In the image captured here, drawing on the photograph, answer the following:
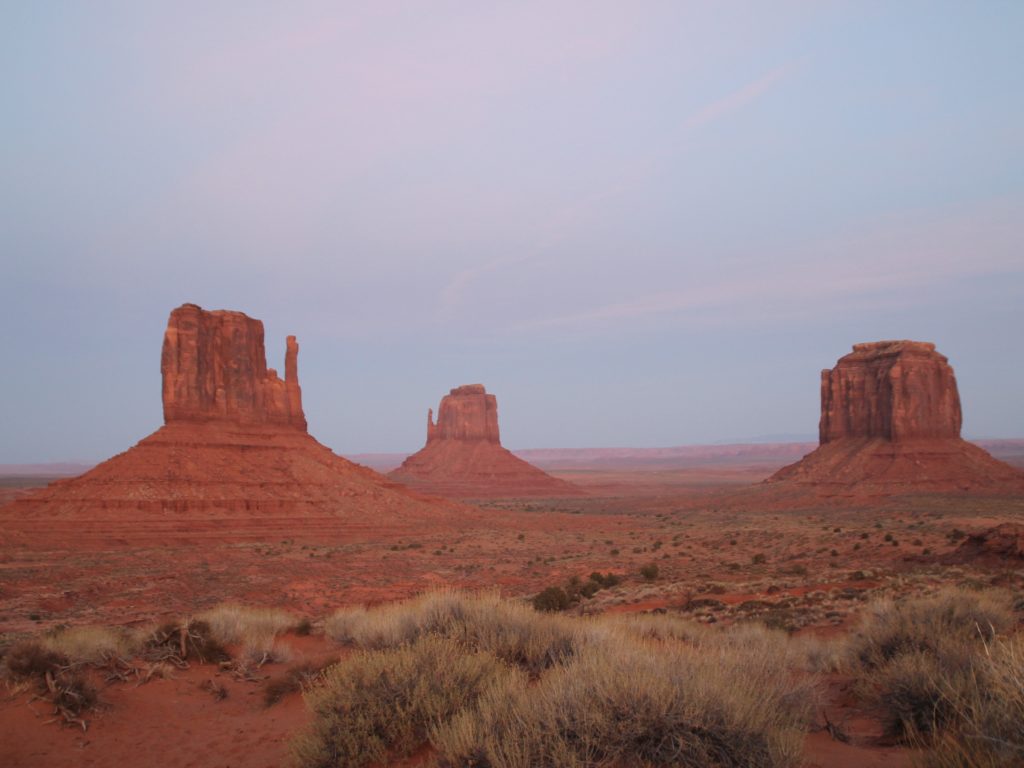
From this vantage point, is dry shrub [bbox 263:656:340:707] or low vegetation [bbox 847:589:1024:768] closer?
low vegetation [bbox 847:589:1024:768]

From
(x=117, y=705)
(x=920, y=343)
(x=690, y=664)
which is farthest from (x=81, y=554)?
(x=920, y=343)

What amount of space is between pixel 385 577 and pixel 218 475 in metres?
24.1

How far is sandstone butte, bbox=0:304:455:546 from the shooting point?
132 ft

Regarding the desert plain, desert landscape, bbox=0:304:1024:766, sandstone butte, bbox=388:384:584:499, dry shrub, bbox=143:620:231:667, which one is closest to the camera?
desert landscape, bbox=0:304:1024:766

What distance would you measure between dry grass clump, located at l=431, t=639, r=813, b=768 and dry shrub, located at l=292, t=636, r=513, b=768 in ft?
2.72

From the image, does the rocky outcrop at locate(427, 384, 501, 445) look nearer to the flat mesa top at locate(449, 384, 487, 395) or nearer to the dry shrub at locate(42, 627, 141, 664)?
the flat mesa top at locate(449, 384, 487, 395)

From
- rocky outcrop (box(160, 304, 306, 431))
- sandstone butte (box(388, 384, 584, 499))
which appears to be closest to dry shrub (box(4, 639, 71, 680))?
rocky outcrop (box(160, 304, 306, 431))

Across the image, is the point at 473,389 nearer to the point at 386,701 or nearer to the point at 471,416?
the point at 471,416

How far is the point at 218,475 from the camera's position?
45.7 metres

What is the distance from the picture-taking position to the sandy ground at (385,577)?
755cm

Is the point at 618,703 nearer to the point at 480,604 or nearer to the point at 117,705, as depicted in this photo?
the point at 480,604

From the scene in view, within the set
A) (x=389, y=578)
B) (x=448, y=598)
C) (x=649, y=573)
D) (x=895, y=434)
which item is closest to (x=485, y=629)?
(x=448, y=598)

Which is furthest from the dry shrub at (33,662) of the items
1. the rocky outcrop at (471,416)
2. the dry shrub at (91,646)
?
the rocky outcrop at (471,416)

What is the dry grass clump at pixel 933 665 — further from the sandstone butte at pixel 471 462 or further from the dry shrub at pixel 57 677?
the sandstone butte at pixel 471 462
